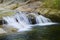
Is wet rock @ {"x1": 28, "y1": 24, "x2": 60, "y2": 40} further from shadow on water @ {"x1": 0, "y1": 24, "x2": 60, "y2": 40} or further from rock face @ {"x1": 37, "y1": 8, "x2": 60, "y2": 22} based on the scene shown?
rock face @ {"x1": 37, "y1": 8, "x2": 60, "y2": 22}

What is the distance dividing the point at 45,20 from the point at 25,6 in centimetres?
297

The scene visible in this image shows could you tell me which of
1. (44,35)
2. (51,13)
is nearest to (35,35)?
(44,35)

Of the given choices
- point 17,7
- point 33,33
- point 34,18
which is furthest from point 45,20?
point 33,33

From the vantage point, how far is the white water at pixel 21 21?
13.5 metres

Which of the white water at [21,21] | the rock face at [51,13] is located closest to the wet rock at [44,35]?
the white water at [21,21]

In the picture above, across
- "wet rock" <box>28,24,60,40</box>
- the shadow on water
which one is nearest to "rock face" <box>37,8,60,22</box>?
"wet rock" <box>28,24,60,40</box>

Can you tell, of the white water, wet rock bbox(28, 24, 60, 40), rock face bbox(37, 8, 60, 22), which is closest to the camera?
wet rock bbox(28, 24, 60, 40)

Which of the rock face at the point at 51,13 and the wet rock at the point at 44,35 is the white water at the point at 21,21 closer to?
the rock face at the point at 51,13

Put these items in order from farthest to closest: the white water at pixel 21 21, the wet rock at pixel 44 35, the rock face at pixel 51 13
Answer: the rock face at pixel 51 13, the white water at pixel 21 21, the wet rock at pixel 44 35

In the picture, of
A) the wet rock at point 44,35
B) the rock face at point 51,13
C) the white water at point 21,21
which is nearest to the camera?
the wet rock at point 44,35

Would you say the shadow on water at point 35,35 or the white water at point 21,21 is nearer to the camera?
the shadow on water at point 35,35

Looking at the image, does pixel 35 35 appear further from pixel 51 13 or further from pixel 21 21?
pixel 51 13

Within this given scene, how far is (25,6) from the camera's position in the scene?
60.2 feet

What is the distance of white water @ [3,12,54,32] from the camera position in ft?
44.4
